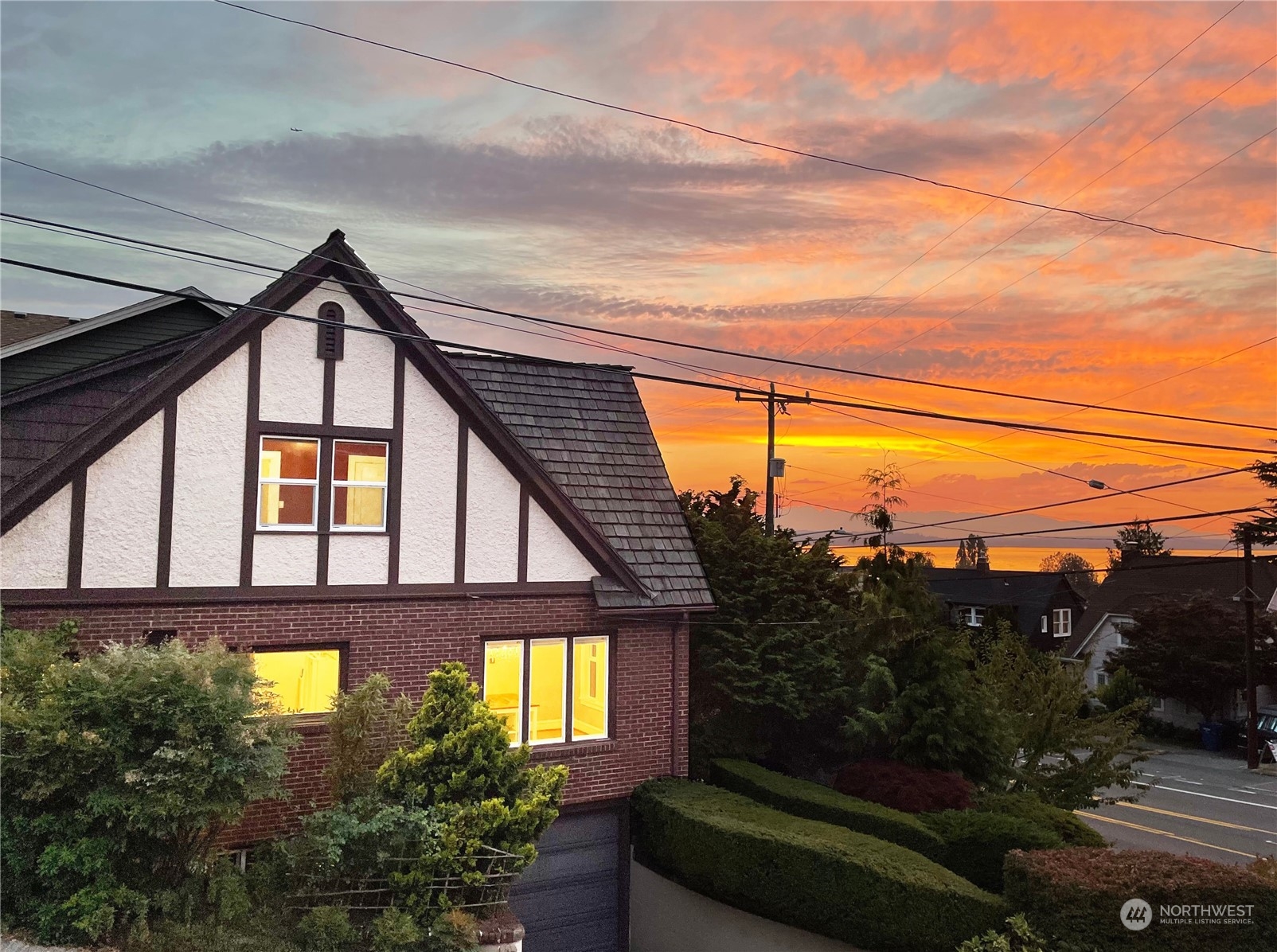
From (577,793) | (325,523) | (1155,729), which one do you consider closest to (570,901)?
(577,793)

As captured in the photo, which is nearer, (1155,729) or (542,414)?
(542,414)

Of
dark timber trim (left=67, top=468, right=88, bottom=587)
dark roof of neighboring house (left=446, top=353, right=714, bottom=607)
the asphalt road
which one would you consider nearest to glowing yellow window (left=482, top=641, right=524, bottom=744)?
dark roof of neighboring house (left=446, top=353, right=714, bottom=607)

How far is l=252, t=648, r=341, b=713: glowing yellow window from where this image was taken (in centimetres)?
1312

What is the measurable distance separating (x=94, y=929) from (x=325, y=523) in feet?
19.3

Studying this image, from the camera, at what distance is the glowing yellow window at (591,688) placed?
15.4 meters

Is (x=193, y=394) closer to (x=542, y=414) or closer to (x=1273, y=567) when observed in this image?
(x=542, y=414)

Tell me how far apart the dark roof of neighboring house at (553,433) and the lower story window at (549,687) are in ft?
4.04

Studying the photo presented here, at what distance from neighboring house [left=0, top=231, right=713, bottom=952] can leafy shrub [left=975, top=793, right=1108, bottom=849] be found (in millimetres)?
5543

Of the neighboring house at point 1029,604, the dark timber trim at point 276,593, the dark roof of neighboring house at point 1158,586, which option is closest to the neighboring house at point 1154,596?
the dark roof of neighboring house at point 1158,586

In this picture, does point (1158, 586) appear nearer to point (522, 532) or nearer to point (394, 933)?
point (522, 532)

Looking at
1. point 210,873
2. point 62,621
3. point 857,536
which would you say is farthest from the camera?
point 857,536

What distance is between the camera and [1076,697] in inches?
747

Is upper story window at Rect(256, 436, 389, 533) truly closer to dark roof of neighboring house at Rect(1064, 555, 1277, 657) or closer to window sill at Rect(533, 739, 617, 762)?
window sill at Rect(533, 739, 617, 762)

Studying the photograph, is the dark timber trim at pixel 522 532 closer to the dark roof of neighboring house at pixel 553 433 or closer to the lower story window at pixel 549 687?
the dark roof of neighboring house at pixel 553 433
